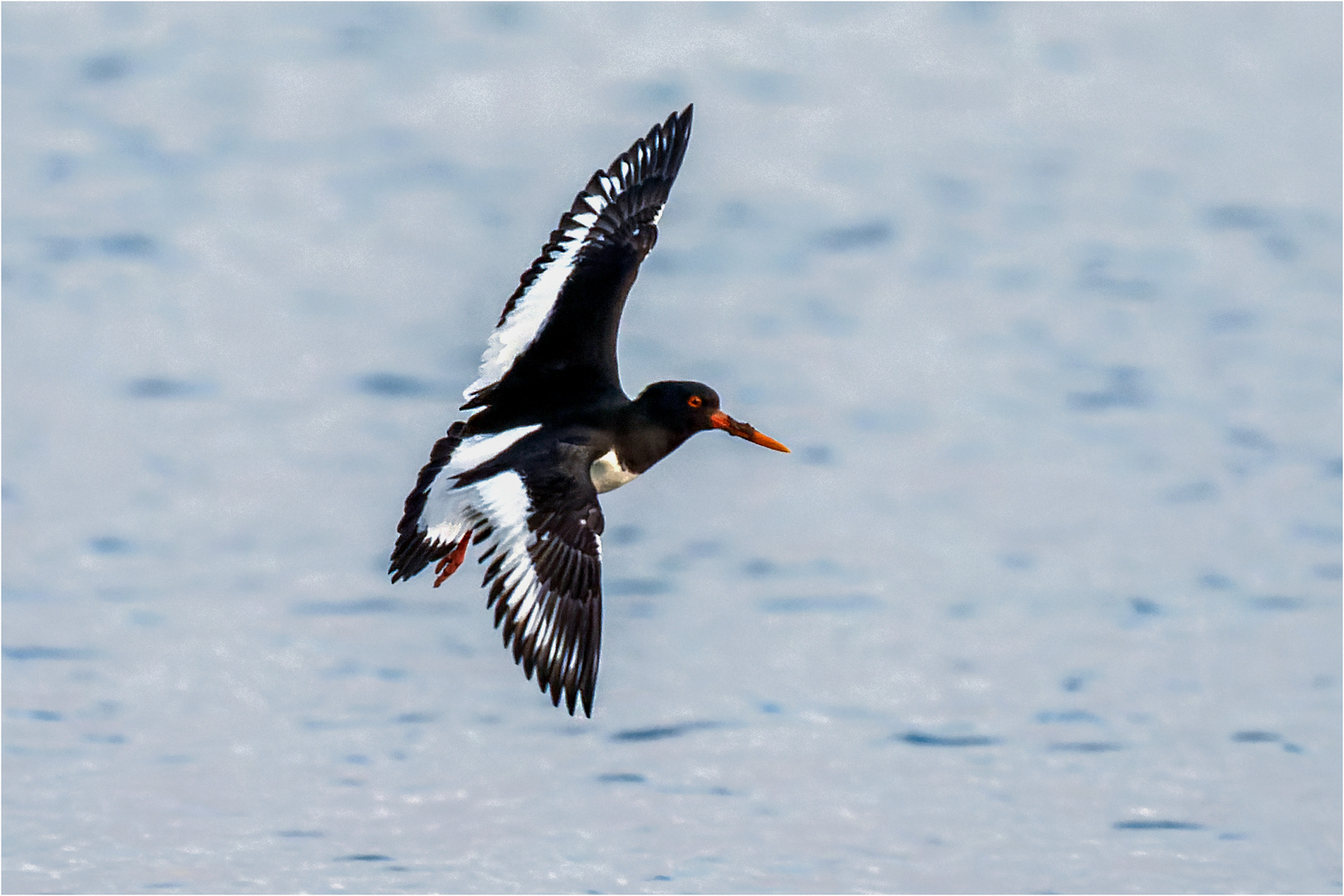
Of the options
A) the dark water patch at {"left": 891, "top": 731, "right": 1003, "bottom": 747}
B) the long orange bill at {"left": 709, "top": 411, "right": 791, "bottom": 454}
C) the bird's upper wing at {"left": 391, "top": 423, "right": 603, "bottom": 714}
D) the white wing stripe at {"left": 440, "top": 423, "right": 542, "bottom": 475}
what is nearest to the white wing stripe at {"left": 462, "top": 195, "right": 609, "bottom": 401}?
the white wing stripe at {"left": 440, "top": 423, "right": 542, "bottom": 475}

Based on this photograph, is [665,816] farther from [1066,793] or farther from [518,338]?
[518,338]

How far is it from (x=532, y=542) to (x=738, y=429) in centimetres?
174

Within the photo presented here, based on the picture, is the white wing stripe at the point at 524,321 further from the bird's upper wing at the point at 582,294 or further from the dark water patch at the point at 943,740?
the dark water patch at the point at 943,740

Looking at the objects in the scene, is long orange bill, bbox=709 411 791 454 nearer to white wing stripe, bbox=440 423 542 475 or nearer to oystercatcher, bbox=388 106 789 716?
oystercatcher, bbox=388 106 789 716

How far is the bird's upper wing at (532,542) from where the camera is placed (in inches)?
297

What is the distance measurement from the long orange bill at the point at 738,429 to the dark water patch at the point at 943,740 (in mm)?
2680

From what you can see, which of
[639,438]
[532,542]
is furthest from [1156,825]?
[532,542]

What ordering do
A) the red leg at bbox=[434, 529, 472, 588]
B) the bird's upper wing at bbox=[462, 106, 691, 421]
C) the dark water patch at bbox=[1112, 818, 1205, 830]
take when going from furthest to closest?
the dark water patch at bbox=[1112, 818, 1205, 830] < the bird's upper wing at bbox=[462, 106, 691, 421] < the red leg at bbox=[434, 529, 472, 588]

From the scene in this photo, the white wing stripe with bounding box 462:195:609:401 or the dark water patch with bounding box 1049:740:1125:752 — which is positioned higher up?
the white wing stripe with bounding box 462:195:609:401

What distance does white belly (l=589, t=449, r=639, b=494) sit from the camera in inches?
A: 337

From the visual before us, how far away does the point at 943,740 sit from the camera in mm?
11516

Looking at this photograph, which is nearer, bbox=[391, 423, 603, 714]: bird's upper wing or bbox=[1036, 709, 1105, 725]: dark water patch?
bbox=[391, 423, 603, 714]: bird's upper wing

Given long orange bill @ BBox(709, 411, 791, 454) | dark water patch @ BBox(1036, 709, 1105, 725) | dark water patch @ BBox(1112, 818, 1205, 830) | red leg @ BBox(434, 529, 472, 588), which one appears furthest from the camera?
dark water patch @ BBox(1036, 709, 1105, 725)

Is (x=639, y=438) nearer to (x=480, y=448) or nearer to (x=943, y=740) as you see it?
(x=480, y=448)
